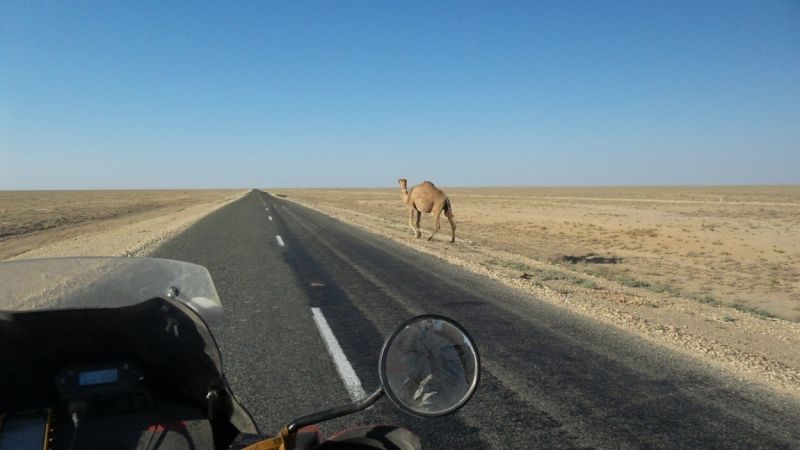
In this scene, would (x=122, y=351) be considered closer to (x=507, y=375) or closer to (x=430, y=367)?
(x=430, y=367)

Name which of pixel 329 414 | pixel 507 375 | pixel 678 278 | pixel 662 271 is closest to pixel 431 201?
pixel 662 271

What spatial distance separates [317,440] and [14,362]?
131 cm

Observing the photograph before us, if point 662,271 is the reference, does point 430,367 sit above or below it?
above

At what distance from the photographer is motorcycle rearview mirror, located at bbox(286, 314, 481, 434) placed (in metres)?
2.24

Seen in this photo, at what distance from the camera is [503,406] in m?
4.52

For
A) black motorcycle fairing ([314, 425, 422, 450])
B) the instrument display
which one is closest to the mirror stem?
black motorcycle fairing ([314, 425, 422, 450])

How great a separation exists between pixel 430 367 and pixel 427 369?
15 millimetres

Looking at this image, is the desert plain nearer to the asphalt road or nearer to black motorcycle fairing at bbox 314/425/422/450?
the asphalt road

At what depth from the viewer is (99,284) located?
2.31 metres

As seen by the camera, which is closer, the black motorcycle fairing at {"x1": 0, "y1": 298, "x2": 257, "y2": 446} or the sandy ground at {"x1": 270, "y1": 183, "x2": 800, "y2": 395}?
the black motorcycle fairing at {"x1": 0, "y1": 298, "x2": 257, "y2": 446}

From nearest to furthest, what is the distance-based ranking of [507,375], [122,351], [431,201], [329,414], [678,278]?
[329,414], [122,351], [507,375], [678,278], [431,201]

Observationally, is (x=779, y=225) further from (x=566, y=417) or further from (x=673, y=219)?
→ (x=566, y=417)

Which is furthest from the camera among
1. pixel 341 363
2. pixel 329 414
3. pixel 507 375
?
pixel 341 363

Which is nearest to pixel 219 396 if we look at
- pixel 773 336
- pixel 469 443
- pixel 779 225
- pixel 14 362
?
pixel 14 362
